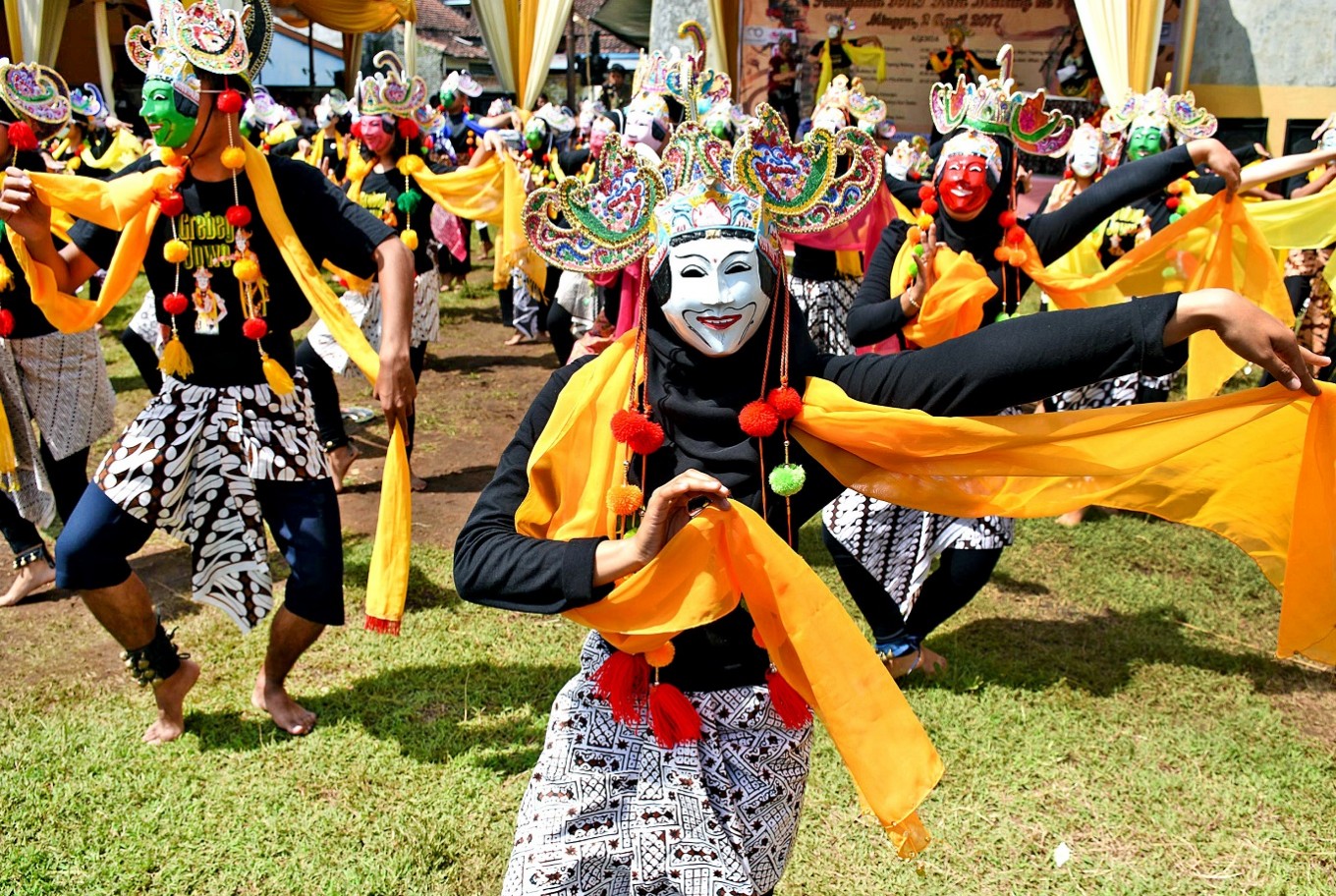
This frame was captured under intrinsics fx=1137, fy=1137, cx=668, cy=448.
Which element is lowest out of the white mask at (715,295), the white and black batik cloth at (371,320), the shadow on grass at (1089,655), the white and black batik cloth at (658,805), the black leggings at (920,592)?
the shadow on grass at (1089,655)

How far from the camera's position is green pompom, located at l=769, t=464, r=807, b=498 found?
87.1 inches

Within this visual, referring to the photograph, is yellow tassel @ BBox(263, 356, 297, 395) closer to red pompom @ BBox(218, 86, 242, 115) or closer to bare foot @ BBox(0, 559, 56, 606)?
red pompom @ BBox(218, 86, 242, 115)

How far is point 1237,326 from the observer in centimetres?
187

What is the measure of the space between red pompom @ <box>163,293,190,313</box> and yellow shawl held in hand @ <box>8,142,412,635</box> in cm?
13

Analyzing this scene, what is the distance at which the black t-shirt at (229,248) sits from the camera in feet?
12.0

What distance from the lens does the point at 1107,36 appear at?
13.5m

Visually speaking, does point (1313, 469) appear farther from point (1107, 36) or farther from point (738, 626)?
point (1107, 36)

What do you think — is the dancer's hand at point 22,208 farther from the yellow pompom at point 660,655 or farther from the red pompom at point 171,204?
the yellow pompom at point 660,655

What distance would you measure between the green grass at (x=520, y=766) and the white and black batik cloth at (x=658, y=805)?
116 centimetres

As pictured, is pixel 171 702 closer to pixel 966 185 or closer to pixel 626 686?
pixel 626 686

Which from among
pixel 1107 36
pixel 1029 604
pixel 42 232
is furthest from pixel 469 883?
pixel 1107 36

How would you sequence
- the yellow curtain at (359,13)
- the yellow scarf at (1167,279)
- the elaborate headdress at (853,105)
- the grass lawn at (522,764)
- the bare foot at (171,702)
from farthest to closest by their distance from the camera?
the yellow curtain at (359,13) → the elaborate headdress at (853,105) → the yellow scarf at (1167,279) → the bare foot at (171,702) → the grass lawn at (522,764)

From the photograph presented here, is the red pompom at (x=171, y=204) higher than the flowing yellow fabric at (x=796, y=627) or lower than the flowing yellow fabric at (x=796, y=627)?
higher

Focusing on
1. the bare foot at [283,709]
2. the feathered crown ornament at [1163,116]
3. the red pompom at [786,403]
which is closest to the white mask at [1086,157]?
the feathered crown ornament at [1163,116]
